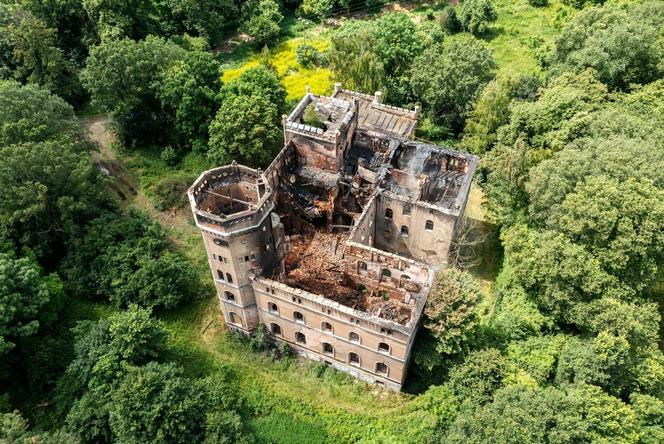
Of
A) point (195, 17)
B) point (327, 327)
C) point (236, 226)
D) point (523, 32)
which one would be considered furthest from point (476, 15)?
point (236, 226)

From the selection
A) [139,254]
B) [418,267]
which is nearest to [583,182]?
[418,267]

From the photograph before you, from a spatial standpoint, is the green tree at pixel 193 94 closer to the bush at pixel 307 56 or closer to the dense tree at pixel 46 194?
the dense tree at pixel 46 194

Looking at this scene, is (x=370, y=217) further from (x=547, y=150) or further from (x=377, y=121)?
(x=547, y=150)

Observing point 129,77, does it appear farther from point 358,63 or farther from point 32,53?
point 358,63

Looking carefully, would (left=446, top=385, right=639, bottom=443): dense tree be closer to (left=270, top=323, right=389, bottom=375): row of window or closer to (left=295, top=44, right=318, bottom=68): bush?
(left=270, top=323, right=389, bottom=375): row of window

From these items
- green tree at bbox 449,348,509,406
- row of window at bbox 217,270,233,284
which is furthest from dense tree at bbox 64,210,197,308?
green tree at bbox 449,348,509,406

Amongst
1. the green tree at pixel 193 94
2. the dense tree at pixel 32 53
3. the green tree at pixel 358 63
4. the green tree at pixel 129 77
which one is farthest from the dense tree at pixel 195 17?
the green tree at pixel 358 63
